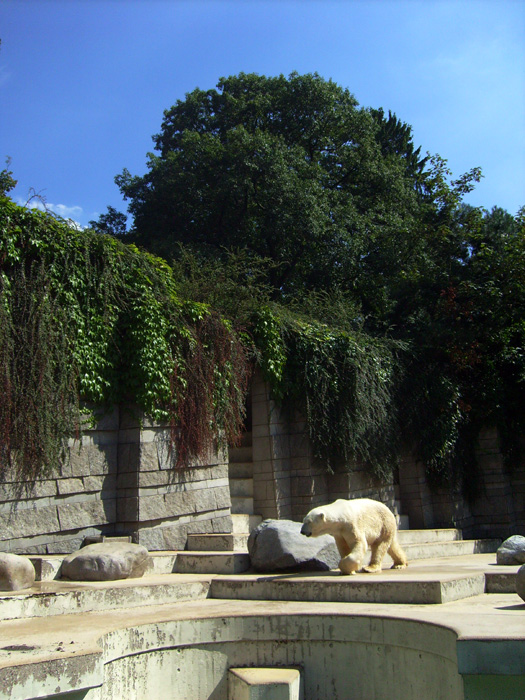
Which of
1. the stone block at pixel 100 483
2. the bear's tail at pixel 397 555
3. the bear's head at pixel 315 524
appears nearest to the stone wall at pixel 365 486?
the stone block at pixel 100 483

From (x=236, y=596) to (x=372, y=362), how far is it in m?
6.55

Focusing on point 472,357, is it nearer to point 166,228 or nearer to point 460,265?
point 460,265

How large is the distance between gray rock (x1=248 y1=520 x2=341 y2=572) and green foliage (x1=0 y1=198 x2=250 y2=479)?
2074 mm

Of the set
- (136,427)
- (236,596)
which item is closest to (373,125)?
(136,427)

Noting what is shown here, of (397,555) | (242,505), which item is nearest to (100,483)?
(242,505)

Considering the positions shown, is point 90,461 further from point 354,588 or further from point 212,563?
point 354,588

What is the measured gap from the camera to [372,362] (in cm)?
1156

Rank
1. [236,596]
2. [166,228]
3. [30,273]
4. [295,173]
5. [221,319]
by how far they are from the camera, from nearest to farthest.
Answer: [236,596]
[30,273]
[221,319]
[295,173]
[166,228]

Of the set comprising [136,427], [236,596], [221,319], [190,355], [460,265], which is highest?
[460,265]

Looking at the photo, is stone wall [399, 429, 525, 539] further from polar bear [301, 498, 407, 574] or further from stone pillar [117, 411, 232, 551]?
polar bear [301, 498, 407, 574]

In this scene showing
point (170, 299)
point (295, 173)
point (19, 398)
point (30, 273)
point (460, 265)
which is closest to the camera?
point (19, 398)

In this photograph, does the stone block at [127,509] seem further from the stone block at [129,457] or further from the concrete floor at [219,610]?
the concrete floor at [219,610]

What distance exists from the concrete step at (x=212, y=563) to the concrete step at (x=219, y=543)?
684 millimetres

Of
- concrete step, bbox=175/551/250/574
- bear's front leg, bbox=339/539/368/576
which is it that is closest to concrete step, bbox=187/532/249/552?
concrete step, bbox=175/551/250/574
